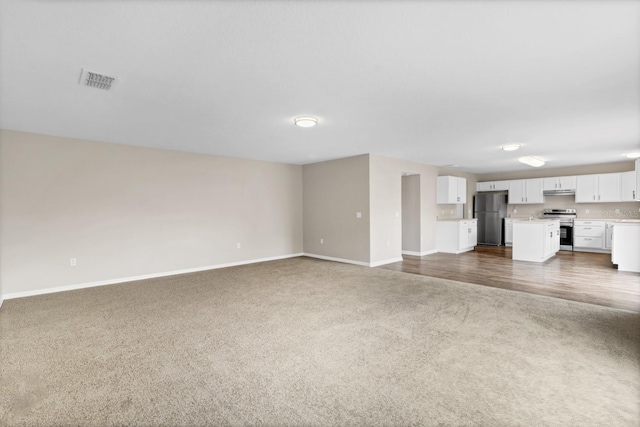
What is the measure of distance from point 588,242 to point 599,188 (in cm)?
149

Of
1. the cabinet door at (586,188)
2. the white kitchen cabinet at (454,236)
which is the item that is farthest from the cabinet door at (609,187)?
the white kitchen cabinet at (454,236)

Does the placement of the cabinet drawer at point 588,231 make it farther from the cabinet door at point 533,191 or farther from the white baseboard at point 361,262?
the white baseboard at point 361,262

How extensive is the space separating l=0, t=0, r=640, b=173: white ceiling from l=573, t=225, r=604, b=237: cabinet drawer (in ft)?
15.3

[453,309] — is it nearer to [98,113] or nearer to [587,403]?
[587,403]

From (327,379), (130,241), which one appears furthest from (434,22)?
(130,241)

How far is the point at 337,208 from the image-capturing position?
23.8 ft

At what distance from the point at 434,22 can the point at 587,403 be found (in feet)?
8.63

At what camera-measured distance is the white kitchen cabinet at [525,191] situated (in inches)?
364

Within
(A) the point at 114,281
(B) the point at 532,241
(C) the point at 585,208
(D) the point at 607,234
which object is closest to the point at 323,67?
(A) the point at 114,281

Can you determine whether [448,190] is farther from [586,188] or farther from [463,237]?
[586,188]

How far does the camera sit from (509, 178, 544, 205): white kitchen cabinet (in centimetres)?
923

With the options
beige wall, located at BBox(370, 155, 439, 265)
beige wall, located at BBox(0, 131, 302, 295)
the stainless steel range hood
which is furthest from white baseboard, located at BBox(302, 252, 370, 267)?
the stainless steel range hood

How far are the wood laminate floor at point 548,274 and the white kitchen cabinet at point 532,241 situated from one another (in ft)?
0.73

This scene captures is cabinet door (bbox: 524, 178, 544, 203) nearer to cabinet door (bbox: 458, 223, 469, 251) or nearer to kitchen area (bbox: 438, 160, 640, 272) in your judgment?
kitchen area (bbox: 438, 160, 640, 272)
